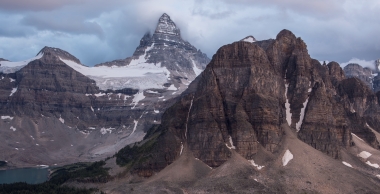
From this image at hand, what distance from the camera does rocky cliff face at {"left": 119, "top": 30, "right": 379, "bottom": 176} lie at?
155 m

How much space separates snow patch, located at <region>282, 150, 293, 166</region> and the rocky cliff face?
275 cm

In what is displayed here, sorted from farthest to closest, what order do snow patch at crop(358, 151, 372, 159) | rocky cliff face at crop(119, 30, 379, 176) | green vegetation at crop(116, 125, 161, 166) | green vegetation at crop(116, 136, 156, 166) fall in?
snow patch at crop(358, 151, 372, 159) < green vegetation at crop(116, 136, 156, 166) < green vegetation at crop(116, 125, 161, 166) < rocky cliff face at crop(119, 30, 379, 176)

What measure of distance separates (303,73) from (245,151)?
38.8m

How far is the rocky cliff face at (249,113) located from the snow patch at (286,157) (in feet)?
9.01

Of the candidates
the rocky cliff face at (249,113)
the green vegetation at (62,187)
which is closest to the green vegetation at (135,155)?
the rocky cliff face at (249,113)

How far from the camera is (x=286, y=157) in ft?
493

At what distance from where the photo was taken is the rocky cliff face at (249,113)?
507 ft

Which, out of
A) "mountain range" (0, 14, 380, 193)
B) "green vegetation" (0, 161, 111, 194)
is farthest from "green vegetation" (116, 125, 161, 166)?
"green vegetation" (0, 161, 111, 194)

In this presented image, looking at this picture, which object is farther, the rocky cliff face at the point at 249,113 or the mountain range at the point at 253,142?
the rocky cliff face at the point at 249,113

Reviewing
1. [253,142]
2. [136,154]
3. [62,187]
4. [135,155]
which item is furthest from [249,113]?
[62,187]

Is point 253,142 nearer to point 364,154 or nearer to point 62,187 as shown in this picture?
point 364,154

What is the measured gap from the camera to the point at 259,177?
141 m

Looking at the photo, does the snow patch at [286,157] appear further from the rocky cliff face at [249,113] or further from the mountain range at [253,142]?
the rocky cliff face at [249,113]

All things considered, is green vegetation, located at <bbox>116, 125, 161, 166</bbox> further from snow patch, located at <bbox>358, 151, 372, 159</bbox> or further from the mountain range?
snow patch, located at <bbox>358, 151, 372, 159</bbox>
